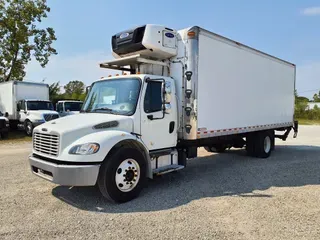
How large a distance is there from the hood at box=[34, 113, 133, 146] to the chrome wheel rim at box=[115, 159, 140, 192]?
0.66 metres

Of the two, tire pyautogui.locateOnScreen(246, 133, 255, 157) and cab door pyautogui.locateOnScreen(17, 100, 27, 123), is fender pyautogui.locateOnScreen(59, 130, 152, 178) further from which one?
cab door pyautogui.locateOnScreen(17, 100, 27, 123)

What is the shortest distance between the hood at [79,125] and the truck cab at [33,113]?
11.8 m

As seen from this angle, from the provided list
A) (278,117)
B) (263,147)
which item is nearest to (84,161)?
(263,147)

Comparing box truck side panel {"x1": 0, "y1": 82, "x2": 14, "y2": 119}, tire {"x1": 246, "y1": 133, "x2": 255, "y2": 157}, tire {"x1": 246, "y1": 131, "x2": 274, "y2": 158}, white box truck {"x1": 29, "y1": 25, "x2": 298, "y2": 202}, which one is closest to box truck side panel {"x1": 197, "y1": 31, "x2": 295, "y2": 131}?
white box truck {"x1": 29, "y1": 25, "x2": 298, "y2": 202}

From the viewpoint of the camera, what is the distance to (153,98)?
582 centimetres

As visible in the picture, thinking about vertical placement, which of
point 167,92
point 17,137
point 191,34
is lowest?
point 17,137

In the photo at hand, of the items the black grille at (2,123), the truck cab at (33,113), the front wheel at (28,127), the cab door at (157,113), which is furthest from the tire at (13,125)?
the cab door at (157,113)

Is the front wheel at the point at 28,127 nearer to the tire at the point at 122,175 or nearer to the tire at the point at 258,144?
the tire at the point at 258,144

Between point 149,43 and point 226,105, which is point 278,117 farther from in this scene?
point 149,43

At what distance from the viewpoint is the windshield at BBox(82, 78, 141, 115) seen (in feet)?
18.4

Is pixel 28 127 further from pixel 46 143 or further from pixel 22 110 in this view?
pixel 46 143

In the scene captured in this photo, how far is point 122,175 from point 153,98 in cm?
171

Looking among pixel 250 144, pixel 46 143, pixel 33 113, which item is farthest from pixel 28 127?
pixel 250 144

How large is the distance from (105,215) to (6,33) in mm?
22703
